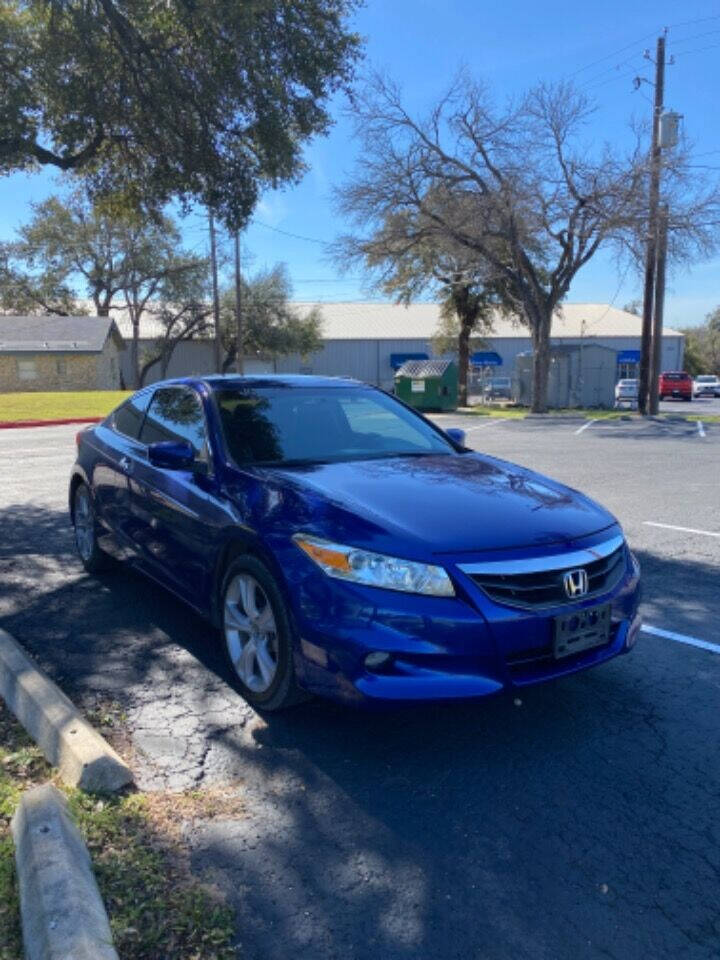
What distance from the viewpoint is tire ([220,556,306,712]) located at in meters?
3.40

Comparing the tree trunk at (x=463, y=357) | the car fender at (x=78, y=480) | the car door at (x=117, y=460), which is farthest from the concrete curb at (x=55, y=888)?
the tree trunk at (x=463, y=357)

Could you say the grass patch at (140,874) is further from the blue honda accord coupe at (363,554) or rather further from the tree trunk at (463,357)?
the tree trunk at (463,357)

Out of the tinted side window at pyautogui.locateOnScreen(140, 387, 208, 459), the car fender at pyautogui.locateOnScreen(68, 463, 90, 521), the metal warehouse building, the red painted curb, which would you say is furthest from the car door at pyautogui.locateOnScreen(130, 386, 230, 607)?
the metal warehouse building

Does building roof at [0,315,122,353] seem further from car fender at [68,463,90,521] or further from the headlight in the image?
the headlight

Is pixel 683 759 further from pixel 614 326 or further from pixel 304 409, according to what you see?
pixel 614 326

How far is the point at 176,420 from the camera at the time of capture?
16.1 ft

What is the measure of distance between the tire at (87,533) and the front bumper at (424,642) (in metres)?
3.20

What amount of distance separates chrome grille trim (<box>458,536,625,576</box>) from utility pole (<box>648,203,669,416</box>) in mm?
23042

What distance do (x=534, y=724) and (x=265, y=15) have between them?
827 cm

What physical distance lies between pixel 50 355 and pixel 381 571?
44.3 m

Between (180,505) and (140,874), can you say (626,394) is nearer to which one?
(180,505)

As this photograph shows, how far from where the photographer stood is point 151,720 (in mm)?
3674

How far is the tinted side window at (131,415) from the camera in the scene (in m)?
5.47

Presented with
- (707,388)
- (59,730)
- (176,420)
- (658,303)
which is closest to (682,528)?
(176,420)
